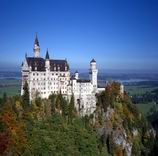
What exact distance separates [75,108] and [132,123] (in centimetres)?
2227

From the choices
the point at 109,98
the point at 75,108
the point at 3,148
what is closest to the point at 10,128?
the point at 3,148

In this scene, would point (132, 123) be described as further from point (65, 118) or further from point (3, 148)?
point (3, 148)

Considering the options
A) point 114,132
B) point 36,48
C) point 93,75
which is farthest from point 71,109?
point 36,48

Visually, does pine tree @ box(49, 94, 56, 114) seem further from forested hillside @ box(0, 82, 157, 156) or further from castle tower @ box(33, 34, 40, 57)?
castle tower @ box(33, 34, 40, 57)

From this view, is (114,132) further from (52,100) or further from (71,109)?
(52,100)

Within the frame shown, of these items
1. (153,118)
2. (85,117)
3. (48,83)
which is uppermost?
(48,83)

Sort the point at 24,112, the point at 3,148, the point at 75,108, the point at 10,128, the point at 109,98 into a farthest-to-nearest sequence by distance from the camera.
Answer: the point at 109,98 < the point at 75,108 < the point at 24,112 < the point at 10,128 < the point at 3,148

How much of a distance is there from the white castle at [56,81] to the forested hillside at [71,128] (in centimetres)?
240

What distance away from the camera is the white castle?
7788cm

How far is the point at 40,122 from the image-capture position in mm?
72312

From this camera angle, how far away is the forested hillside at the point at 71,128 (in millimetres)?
64188

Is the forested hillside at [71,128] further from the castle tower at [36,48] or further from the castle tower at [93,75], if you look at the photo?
the castle tower at [36,48]

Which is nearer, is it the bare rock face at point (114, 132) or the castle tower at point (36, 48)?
the castle tower at point (36, 48)

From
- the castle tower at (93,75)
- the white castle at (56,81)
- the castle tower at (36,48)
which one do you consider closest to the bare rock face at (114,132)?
the white castle at (56,81)
